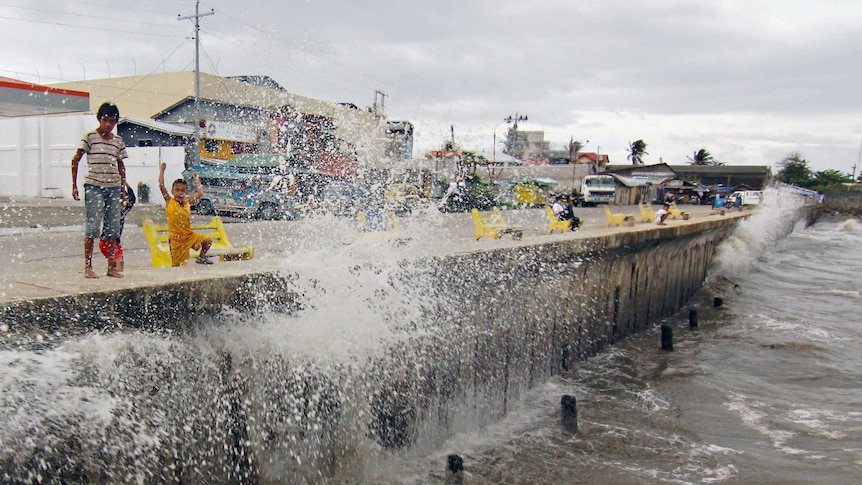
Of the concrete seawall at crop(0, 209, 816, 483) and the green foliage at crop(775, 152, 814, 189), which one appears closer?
the concrete seawall at crop(0, 209, 816, 483)

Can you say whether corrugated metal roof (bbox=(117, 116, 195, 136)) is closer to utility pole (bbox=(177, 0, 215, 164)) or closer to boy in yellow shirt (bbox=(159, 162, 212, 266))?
utility pole (bbox=(177, 0, 215, 164))

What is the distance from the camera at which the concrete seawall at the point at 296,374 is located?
Result: 378 cm

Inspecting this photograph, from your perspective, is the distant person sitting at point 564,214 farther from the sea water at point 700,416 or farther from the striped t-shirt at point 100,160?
the striped t-shirt at point 100,160

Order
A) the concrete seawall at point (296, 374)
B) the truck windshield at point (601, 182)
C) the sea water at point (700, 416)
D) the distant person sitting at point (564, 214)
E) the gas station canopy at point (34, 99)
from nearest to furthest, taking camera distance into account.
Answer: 1. the concrete seawall at point (296, 374)
2. the sea water at point (700, 416)
3. the distant person sitting at point (564, 214)
4. the gas station canopy at point (34, 99)
5. the truck windshield at point (601, 182)

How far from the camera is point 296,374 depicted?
203 inches

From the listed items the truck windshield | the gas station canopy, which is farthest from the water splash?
the gas station canopy

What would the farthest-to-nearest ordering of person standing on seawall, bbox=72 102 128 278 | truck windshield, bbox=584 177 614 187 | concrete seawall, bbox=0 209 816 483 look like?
truck windshield, bbox=584 177 614 187 → person standing on seawall, bbox=72 102 128 278 → concrete seawall, bbox=0 209 816 483

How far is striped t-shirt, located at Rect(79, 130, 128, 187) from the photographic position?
532 cm

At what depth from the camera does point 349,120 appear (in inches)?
440

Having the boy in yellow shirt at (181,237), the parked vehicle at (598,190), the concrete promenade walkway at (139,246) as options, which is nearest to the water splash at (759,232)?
the parked vehicle at (598,190)

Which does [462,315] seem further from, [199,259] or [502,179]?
[502,179]

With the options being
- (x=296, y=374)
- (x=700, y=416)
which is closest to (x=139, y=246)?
(x=296, y=374)

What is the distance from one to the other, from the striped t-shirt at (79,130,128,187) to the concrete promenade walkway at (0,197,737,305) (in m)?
0.75

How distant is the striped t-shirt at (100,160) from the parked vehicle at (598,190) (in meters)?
40.9
